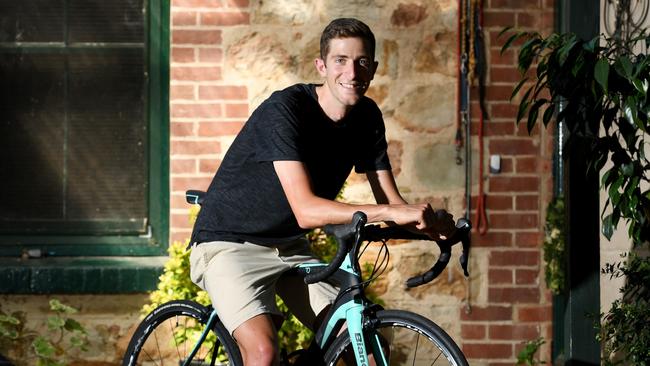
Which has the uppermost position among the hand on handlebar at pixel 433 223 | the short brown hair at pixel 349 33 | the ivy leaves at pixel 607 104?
the short brown hair at pixel 349 33

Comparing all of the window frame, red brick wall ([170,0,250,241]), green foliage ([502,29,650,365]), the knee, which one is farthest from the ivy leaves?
the window frame

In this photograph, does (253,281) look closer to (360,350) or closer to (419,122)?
(360,350)

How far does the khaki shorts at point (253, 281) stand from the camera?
413cm

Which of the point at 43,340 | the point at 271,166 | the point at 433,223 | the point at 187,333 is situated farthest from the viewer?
the point at 43,340

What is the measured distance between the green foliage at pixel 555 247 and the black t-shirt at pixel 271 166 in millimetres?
2025

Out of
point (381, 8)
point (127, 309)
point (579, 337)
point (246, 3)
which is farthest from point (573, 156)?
point (127, 309)

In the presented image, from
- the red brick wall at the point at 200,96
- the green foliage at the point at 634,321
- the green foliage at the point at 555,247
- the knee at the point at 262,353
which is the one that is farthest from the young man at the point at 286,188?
the green foliage at the point at 555,247

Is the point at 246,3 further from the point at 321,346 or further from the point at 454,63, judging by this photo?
the point at 321,346

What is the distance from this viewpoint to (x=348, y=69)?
4.02 meters

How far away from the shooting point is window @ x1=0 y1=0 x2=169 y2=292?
6.29m

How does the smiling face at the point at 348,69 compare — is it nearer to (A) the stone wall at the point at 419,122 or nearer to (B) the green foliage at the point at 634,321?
(B) the green foliage at the point at 634,321

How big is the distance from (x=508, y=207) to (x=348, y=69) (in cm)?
242

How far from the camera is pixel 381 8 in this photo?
6176mm

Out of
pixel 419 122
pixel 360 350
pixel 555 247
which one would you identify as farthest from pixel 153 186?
pixel 360 350
